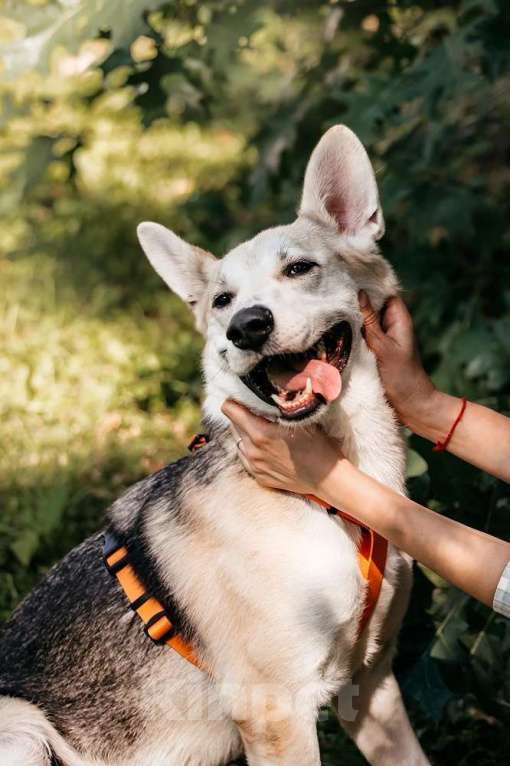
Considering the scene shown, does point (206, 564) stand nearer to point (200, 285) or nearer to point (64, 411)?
point (200, 285)

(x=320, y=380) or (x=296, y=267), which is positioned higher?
(x=296, y=267)

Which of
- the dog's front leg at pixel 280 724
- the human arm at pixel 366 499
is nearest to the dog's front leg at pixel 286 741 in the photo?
the dog's front leg at pixel 280 724

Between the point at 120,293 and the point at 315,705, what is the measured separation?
15.7 feet

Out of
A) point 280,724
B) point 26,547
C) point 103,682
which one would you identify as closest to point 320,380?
point 280,724

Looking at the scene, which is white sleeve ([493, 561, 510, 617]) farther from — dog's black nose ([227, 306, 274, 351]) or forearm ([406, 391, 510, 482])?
dog's black nose ([227, 306, 274, 351])

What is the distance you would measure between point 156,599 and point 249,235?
3.42 meters

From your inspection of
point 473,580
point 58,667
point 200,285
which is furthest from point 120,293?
point 473,580

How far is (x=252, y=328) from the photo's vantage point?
264 cm

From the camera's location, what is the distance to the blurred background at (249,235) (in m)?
3.47

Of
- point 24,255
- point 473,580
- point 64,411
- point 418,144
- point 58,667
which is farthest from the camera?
point 24,255

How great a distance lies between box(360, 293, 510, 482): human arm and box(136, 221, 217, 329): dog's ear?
66 centimetres

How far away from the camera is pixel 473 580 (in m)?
2.42

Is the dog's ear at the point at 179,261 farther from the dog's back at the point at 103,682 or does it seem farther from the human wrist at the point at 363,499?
the human wrist at the point at 363,499

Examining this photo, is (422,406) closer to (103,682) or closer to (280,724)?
(280,724)
